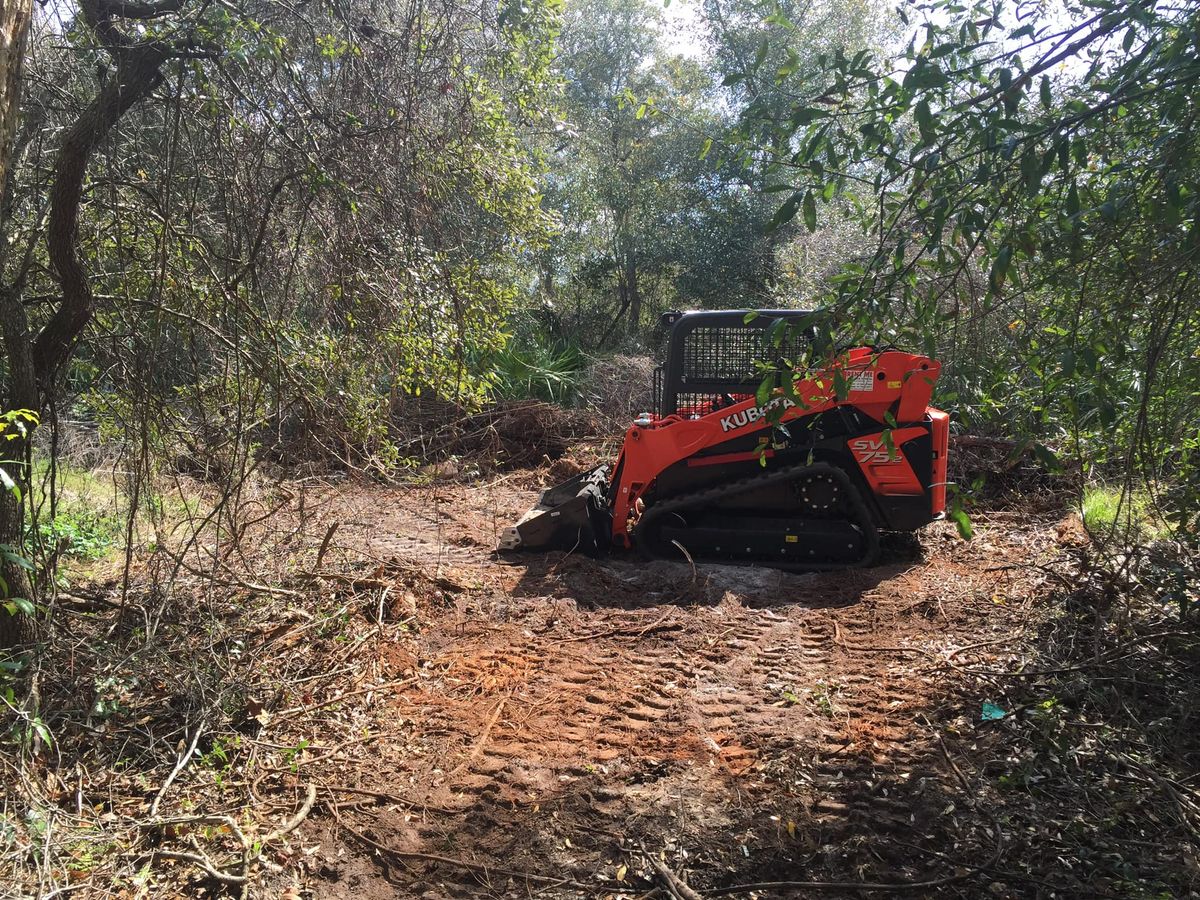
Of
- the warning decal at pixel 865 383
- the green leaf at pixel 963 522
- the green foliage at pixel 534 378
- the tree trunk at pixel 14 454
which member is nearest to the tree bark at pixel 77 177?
the tree trunk at pixel 14 454

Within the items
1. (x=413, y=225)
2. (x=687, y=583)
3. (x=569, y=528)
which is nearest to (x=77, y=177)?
(x=413, y=225)

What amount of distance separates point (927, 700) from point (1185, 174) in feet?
8.75

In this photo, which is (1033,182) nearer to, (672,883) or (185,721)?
(672,883)

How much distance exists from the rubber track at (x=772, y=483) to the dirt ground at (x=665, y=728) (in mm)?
216

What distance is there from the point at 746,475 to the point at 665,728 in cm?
295

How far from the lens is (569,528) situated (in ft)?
22.7

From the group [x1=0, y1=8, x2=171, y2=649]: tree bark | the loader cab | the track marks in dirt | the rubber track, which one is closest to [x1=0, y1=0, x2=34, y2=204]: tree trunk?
[x1=0, y1=8, x2=171, y2=649]: tree bark

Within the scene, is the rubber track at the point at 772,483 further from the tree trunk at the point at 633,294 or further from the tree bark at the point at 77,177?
the tree trunk at the point at 633,294

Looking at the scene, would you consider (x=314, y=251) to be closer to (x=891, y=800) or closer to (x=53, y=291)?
(x=53, y=291)

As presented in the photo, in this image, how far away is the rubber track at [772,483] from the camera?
21.2 feet

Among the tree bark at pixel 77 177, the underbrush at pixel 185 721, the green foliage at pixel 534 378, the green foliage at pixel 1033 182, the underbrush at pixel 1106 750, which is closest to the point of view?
the green foliage at pixel 1033 182

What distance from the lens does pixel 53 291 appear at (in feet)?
14.2

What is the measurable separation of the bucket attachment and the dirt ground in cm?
26

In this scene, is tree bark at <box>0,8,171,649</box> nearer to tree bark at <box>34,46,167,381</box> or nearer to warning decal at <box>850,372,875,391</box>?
tree bark at <box>34,46,167,381</box>
